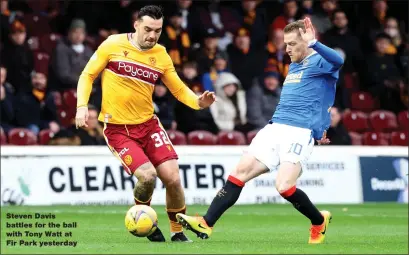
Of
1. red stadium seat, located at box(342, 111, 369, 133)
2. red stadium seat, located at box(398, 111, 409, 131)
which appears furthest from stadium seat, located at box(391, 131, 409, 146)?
red stadium seat, located at box(342, 111, 369, 133)

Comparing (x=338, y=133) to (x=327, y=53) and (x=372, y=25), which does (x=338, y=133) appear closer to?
(x=372, y=25)

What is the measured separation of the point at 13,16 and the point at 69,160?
155 inches

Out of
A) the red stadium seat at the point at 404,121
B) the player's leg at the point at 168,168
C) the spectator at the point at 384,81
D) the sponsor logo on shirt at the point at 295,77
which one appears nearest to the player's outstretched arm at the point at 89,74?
the player's leg at the point at 168,168

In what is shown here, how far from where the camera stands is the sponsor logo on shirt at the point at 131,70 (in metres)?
11.1

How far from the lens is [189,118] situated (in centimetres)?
2002

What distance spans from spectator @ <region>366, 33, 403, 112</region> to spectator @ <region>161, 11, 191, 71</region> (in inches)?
158

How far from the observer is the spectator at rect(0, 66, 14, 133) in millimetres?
18344

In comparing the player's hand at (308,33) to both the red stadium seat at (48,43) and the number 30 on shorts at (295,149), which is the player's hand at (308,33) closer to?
the number 30 on shorts at (295,149)

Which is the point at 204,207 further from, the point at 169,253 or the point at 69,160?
the point at 169,253

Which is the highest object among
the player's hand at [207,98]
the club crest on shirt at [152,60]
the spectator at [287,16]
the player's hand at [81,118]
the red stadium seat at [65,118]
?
the spectator at [287,16]

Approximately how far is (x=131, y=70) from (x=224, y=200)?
167 centimetres

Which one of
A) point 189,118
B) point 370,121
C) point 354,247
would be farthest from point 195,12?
point 354,247

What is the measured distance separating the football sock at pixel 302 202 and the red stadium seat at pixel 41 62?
973cm

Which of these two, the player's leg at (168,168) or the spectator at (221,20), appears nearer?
the player's leg at (168,168)
